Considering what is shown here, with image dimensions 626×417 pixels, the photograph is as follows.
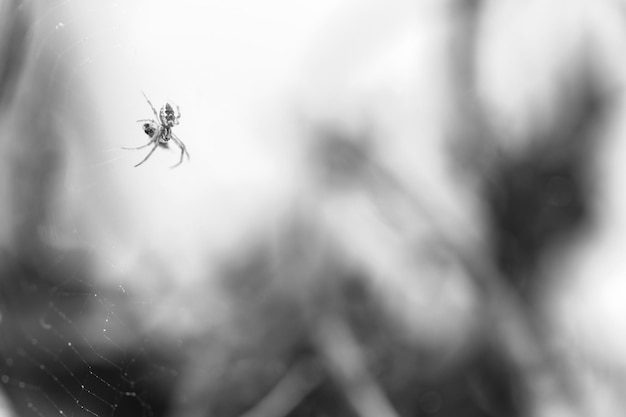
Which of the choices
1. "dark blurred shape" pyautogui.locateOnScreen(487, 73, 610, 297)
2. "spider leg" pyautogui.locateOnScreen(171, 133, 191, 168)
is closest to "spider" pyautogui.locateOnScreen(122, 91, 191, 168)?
"spider leg" pyautogui.locateOnScreen(171, 133, 191, 168)

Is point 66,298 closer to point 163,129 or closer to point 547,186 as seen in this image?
point 163,129

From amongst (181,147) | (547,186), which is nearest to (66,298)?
(181,147)

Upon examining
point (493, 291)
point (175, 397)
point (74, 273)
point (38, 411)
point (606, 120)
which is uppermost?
point (606, 120)

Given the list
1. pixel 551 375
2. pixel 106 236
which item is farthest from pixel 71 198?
pixel 551 375

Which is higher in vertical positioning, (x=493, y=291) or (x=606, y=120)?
(x=606, y=120)

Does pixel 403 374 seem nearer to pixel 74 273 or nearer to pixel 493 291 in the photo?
pixel 493 291

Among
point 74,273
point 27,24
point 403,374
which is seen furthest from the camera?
point 403,374

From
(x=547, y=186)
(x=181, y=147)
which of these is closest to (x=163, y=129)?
(x=181, y=147)

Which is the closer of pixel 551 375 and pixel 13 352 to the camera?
pixel 13 352

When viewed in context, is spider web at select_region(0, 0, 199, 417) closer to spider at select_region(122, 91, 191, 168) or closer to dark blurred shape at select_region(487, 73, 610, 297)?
spider at select_region(122, 91, 191, 168)
